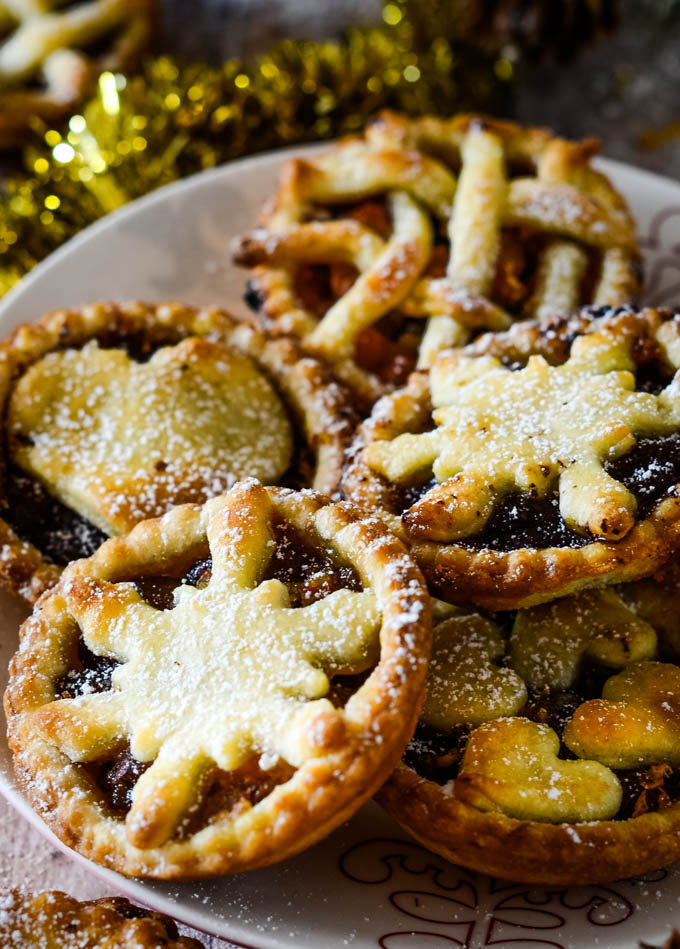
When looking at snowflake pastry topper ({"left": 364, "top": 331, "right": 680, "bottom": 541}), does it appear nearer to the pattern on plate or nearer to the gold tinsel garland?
the pattern on plate

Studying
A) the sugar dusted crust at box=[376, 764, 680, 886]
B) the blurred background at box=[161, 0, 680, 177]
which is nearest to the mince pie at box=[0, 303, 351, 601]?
the sugar dusted crust at box=[376, 764, 680, 886]


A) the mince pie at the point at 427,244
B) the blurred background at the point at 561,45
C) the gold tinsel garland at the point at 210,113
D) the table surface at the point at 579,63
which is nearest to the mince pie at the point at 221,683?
the mince pie at the point at 427,244

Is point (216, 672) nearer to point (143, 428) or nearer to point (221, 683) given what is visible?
point (221, 683)

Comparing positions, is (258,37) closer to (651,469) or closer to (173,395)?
(173,395)

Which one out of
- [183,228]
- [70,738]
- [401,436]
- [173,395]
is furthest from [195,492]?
[183,228]

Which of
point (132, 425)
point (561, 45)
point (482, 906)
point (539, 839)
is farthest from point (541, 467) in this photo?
point (561, 45)

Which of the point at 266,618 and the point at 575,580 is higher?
the point at 266,618

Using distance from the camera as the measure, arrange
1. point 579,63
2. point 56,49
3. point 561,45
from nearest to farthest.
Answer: point 56,49, point 561,45, point 579,63
